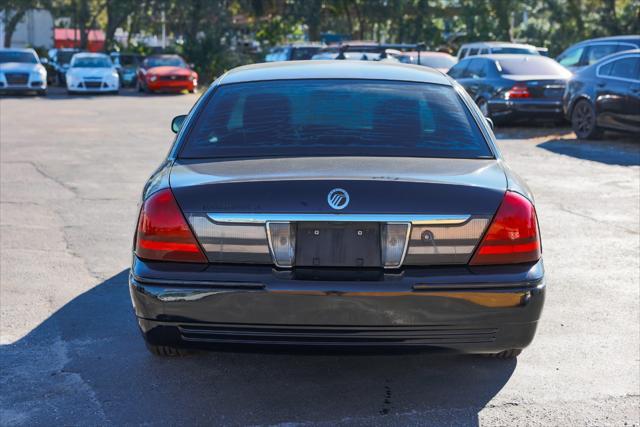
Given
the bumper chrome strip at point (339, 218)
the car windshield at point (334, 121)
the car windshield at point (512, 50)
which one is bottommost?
the car windshield at point (512, 50)

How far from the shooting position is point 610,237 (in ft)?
27.0

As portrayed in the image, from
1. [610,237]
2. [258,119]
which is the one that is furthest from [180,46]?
[258,119]

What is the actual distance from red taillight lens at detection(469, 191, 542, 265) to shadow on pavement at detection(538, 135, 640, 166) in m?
9.66

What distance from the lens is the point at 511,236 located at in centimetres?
409

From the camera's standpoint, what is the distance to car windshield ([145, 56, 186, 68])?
32188mm

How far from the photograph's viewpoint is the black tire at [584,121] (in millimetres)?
16000

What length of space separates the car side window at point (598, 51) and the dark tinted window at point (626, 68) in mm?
4174

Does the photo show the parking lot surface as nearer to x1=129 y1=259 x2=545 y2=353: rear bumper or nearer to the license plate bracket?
x1=129 y1=259 x2=545 y2=353: rear bumper

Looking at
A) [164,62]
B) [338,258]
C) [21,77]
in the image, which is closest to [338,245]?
[338,258]

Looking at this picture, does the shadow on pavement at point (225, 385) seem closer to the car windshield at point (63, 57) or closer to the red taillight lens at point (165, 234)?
the red taillight lens at point (165, 234)

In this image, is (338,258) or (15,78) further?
Result: (15,78)

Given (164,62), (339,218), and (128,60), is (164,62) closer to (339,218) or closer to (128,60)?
(128,60)

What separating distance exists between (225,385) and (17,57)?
2814 centimetres

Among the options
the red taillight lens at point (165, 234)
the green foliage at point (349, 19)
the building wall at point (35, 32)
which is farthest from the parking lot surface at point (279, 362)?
the building wall at point (35, 32)
